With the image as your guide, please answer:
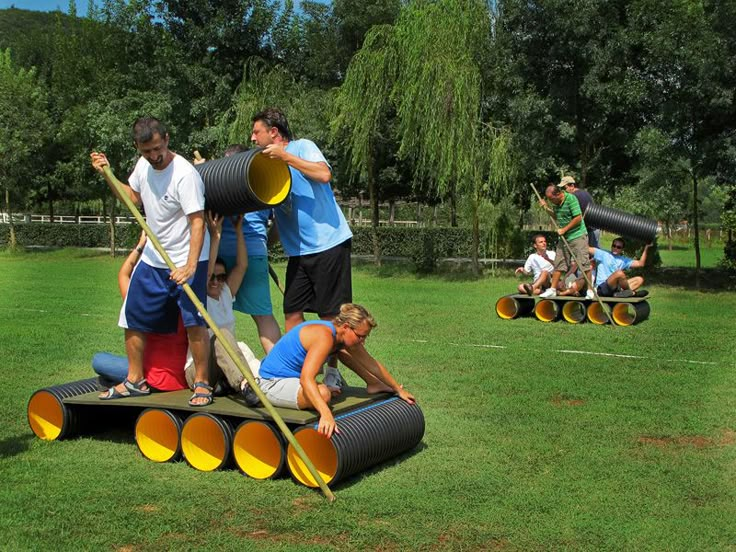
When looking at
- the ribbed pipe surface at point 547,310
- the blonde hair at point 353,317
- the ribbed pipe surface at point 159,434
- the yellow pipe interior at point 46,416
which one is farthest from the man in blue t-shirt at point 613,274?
the yellow pipe interior at point 46,416

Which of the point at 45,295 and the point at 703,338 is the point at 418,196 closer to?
the point at 45,295

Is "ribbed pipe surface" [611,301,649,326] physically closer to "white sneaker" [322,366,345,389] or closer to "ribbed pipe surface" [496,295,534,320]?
"ribbed pipe surface" [496,295,534,320]

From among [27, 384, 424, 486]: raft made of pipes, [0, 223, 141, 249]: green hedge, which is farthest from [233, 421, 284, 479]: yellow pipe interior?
[0, 223, 141, 249]: green hedge

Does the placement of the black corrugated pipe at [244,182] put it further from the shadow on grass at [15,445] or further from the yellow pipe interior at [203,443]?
the shadow on grass at [15,445]

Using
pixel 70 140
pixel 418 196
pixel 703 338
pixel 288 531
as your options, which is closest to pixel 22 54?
pixel 70 140

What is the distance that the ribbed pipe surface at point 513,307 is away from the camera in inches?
587

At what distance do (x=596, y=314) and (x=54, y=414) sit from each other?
32.0ft

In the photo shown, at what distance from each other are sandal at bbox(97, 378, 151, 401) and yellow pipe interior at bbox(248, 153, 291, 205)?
168 centimetres

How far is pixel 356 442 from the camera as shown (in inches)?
219

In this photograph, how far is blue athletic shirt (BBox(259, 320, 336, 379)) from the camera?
6.12m

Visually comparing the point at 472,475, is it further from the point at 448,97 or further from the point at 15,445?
the point at 448,97

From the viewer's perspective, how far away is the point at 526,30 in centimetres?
2380

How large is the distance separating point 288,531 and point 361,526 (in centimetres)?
40

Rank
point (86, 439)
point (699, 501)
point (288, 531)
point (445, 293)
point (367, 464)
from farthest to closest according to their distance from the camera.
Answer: point (445, 293) → point (86, 439) → point (367, 464) → point (699, 501) → point (288, 531)
